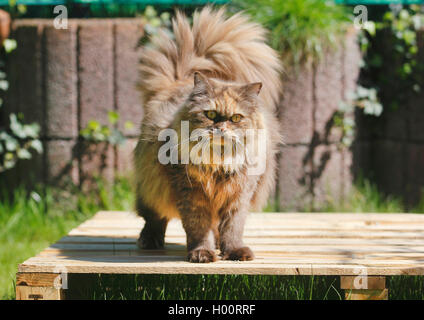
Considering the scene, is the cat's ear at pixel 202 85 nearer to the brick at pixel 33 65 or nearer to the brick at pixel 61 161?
the brick at pixel 61 161

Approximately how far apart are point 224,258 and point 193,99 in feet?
2.34

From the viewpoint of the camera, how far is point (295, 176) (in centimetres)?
428

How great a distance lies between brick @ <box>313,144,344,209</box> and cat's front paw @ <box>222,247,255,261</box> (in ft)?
6.50

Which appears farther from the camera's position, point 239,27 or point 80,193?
point 80,193

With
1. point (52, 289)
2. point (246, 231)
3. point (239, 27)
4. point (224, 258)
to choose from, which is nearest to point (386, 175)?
point (246, 231)

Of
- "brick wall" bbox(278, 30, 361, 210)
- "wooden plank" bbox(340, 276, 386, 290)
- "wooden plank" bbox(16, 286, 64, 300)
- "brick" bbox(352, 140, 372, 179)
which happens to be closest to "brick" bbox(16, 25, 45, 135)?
"brick wall" bbox(278, 30, 361, 210)

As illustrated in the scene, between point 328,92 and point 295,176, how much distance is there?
0.71 m

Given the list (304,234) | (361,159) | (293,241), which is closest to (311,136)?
(361,159)

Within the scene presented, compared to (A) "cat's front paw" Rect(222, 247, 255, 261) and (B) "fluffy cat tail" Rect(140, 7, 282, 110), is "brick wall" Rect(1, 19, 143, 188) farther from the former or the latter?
(A) "cat's front paw" Rect(222, 247, 255, 261)

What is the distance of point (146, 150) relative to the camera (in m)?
2.60

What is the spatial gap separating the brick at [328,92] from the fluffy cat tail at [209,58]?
4.86 feet

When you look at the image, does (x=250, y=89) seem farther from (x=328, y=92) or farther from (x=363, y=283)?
(x=328, y=92)

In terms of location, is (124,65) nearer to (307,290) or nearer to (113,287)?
(113,287)

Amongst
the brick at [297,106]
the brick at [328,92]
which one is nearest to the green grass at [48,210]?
the brick at [297,106]
